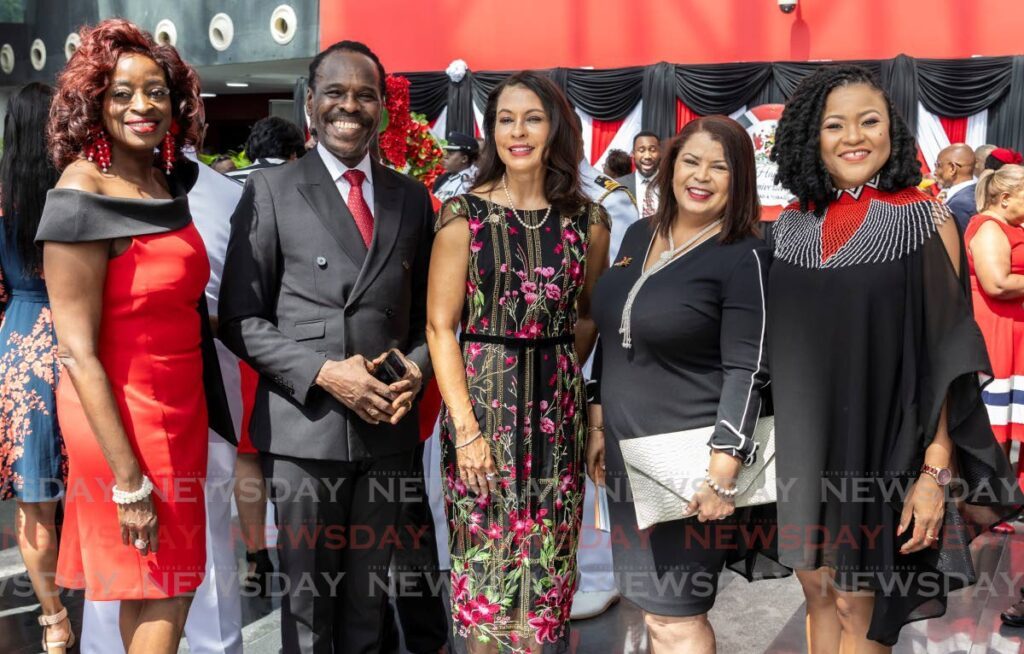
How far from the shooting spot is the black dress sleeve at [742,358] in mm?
2301

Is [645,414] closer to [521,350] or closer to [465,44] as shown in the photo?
[521,350]

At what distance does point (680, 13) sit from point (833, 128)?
9712mm

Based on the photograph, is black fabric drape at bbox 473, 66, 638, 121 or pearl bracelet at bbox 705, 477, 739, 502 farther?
black fabric drape at bbox 473, 66, 638, 121

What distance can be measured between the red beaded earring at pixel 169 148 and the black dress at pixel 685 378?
1229 mm

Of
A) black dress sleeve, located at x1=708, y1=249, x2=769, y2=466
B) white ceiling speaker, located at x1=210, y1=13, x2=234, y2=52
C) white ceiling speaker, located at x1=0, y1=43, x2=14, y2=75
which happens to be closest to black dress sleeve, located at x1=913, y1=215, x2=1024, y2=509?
black dress sleeve, located at x1=708, y1=249, x2=769, y2=466

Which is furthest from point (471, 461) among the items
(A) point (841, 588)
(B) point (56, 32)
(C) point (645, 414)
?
(B) point (56, 32)

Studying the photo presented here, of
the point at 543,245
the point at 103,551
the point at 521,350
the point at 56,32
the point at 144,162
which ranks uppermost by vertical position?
the point at 56,32

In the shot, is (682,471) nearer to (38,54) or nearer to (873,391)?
(873,391)

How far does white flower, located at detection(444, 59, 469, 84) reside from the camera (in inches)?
484

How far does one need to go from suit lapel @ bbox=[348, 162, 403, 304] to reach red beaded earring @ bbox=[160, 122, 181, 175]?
0.55 metres

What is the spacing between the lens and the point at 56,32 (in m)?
17.1

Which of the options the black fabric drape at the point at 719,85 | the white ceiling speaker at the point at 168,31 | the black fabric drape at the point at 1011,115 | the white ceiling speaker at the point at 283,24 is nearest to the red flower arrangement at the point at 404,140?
the black fabric drape at the point at 719,85

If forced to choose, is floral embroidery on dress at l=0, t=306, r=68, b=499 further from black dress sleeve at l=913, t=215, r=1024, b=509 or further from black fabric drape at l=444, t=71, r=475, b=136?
black fabric drape at l=444, t=71, r=475, b=136

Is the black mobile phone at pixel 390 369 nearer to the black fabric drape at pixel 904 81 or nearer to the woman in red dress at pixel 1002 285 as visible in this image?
the woman in red dress at pixel 1002 285
